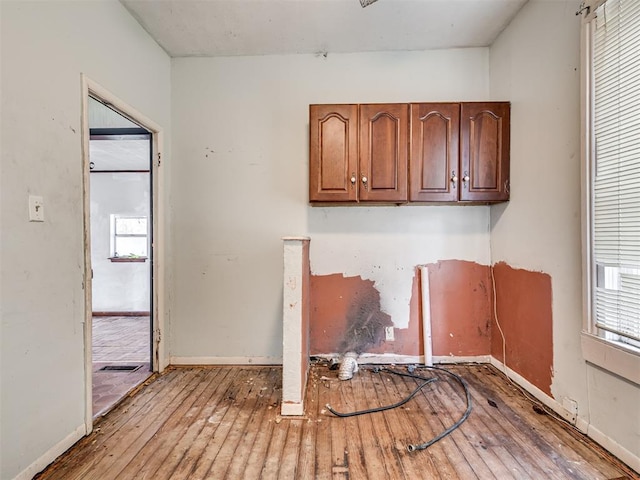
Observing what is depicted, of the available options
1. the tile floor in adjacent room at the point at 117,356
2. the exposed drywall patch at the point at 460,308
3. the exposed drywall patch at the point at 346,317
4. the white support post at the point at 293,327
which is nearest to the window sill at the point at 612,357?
the exposed drywall patch at the point at 460,308

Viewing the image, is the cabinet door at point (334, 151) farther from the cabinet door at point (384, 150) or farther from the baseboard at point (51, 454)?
the baseboard at point (51, 454)

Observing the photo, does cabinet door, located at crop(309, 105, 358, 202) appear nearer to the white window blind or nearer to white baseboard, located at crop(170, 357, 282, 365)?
the white window blind

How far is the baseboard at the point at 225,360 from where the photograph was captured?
269 centimetres

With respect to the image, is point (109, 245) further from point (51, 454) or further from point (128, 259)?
point (51, 454)

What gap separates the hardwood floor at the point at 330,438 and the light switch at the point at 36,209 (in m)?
1.25

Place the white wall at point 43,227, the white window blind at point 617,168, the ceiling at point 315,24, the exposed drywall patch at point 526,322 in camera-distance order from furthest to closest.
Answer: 1. the ceiling at point 315,24
2. the exposed drywall patch at point 526,322
3. the white window blind at point 617,168
4. the white wall at point 43,227

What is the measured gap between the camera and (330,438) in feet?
5.57

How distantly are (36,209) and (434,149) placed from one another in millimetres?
2512

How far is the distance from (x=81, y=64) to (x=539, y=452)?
3.33 m

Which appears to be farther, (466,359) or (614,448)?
(466,359)

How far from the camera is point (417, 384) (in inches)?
90.7

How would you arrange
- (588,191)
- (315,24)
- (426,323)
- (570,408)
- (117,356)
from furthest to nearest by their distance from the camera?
(117,356) → (426,323) → (315,24) → (570,408) → (588,191)

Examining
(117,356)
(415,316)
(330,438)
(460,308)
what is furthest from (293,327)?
(117,356)

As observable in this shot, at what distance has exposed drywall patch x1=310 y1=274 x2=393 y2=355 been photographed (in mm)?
2666
